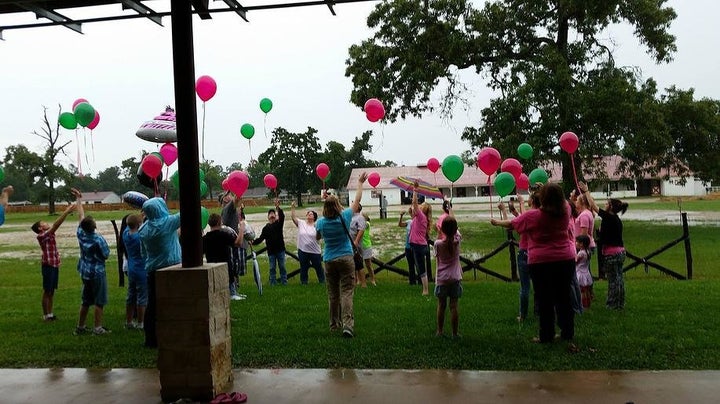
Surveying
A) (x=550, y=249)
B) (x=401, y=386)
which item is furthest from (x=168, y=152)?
(x=550, y=249)

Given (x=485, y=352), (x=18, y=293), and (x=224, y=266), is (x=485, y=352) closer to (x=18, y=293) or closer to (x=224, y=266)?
(x=224, y=266)

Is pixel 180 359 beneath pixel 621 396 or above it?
above

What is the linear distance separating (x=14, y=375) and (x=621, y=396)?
17.3ft

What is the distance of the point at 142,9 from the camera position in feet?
18.0

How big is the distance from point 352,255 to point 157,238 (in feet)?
6.91

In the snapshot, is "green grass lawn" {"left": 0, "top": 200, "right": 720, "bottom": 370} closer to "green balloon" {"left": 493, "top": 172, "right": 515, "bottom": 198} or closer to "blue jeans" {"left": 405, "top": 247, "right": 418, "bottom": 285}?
"blue jeans" {"left": 405, "top": 247, "right": 418, "bottom": 285}

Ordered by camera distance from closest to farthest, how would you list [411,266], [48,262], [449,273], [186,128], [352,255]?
1. [186,128]
2. [449,273]
3. [352,255]
4. [48,262]
5. [411,266]

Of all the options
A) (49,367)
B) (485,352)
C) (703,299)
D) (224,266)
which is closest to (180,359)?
(224,266)

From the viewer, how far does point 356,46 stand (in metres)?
21.8

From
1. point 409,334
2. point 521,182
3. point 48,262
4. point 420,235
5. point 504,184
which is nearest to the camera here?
point 409,334

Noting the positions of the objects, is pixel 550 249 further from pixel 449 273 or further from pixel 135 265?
pixel 135 265

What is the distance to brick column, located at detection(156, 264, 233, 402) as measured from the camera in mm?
4379

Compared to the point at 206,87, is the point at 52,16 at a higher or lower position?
higher

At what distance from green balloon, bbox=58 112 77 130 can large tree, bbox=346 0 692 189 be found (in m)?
12.8
